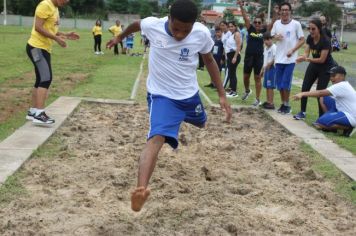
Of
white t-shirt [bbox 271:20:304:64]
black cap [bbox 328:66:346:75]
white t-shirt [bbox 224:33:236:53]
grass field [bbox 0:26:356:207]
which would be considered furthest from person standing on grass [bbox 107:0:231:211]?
white t-shirt [bbox 224:33:236:53]

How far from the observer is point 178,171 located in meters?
6.07

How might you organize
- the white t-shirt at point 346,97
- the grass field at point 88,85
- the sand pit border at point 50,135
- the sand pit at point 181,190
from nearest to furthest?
1. the sand pit at point 181,190
2. the sand pit border at point 50,135
3. the grass field at point 88,85
4. the white t-shirt at point 346,97

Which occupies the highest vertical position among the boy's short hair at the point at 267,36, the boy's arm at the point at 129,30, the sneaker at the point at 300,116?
the boy's arm at the point at 129,30

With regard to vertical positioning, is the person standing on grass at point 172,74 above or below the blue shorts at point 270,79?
above

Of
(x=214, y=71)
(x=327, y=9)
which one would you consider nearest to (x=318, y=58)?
(x=214, y=71)

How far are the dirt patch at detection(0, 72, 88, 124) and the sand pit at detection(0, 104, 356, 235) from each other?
5.78 feet

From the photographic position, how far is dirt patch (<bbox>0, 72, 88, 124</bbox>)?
9505mm

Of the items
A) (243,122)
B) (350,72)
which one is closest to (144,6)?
(350,72)

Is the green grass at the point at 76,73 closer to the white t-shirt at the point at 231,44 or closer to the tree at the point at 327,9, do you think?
the white t-shirt at the point at 231,44

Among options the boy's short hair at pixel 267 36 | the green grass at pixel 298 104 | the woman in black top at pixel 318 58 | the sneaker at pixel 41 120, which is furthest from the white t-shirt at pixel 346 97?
the sneaker at pixel 41 120

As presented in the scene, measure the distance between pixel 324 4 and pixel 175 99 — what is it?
87.5 meters

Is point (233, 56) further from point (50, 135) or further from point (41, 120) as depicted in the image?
point (50, 135)

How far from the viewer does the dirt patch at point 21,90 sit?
9.50 meters

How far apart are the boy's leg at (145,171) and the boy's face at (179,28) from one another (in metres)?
0.85
